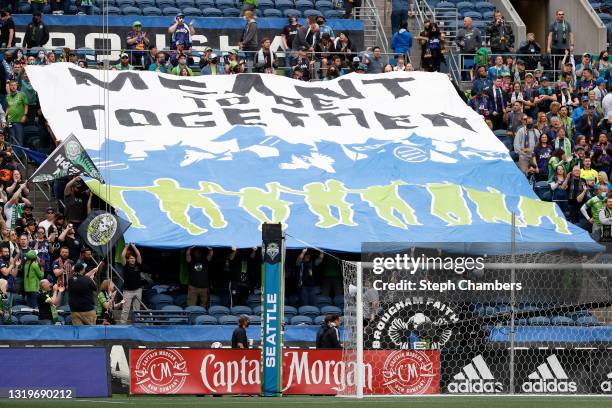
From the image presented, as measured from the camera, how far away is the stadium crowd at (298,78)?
2883 cm

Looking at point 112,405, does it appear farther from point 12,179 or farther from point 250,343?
point 12,179

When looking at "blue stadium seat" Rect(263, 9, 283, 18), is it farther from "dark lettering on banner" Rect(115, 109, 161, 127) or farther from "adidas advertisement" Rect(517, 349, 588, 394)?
"adidas advertisement" Rect(517, 349, 588, 394)

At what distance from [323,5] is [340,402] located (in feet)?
65.3

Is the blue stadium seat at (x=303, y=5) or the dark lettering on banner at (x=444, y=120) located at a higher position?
the blue stadium seat at (x=303, y=5)

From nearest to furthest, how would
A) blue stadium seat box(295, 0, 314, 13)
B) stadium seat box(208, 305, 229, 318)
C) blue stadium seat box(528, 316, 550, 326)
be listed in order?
blue stadium seat box(528, 316, 550, 326) < stadium seat box(208, 305, 229, 318) < blue stadium seat box(295, 0, 314, 13)

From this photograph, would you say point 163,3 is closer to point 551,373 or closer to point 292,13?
point 292,13

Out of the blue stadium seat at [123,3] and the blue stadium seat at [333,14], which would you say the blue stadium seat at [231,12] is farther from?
the blue stadium seat at [123,3]

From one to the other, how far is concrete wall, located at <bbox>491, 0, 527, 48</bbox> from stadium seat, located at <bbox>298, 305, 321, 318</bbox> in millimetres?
12661

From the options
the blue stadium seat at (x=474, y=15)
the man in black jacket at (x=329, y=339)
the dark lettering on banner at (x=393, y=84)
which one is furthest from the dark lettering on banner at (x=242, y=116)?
the man in black jacket at (x=329, y=339)

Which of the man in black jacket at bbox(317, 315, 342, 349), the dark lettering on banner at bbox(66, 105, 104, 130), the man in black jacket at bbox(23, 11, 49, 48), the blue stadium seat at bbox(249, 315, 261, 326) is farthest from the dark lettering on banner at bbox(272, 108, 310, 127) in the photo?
the man in black jacket at bbox(317, 315, 342, 349)

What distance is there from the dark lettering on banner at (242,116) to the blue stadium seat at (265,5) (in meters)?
5.75

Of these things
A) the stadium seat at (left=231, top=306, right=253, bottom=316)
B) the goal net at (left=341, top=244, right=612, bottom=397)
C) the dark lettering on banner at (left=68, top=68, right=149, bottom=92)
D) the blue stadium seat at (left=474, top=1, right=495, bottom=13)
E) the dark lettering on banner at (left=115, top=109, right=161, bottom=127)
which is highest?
the blue stadium seat at (left=474, top=1, right=495, bottom=13)

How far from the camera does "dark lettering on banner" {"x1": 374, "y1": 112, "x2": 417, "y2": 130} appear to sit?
33.8m

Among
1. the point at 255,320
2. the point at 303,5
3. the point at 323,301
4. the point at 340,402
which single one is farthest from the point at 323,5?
the point at 340,402
